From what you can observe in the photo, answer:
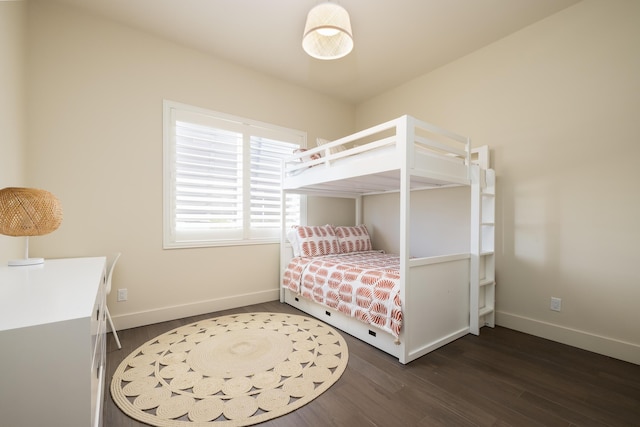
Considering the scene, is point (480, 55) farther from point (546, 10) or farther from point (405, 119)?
point (405, 119)

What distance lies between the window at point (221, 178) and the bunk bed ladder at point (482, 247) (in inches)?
80.4

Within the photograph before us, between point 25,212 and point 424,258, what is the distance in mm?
2380

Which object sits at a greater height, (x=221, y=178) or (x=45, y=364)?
(x=221, y=178)

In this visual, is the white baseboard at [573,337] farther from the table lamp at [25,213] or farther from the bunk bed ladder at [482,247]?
the table lamp at [25,213]

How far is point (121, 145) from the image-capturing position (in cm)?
247

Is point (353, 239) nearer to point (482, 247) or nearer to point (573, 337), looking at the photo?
point (482, 247)

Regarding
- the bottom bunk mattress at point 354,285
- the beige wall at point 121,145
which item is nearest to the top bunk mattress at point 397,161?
the bottom bunk mattress at point 354,285

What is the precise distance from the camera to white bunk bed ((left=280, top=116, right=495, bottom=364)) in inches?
77.0

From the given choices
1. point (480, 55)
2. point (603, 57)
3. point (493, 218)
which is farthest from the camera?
point (480, 55)

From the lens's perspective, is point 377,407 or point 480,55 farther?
point 480,55

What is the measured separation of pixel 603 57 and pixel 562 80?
254 millimetres

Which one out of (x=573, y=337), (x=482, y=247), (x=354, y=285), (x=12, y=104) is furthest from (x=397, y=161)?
(x=12, y=104)

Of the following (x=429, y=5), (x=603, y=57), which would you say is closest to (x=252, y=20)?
(x=429, y=5)

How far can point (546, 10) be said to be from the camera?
2295 millimetres
